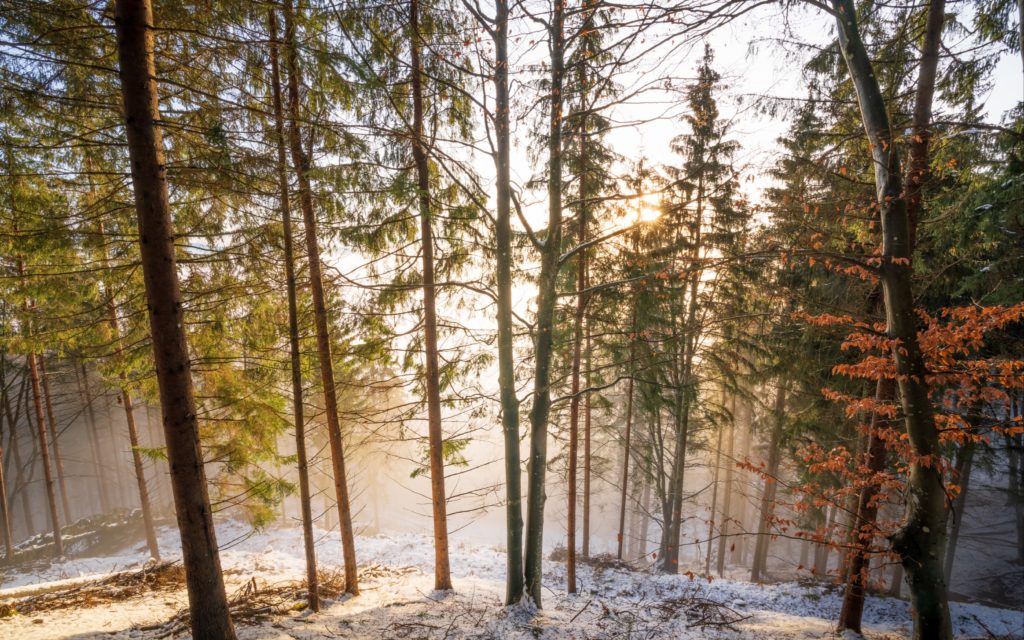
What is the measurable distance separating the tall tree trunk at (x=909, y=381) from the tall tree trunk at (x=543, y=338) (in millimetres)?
3429

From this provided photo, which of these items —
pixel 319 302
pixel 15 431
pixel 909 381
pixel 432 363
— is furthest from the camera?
pixel 15 431

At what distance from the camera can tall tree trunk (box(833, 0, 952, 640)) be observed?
13.1 feet

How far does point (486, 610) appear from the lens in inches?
272

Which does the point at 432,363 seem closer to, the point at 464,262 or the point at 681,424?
the point at 464,262

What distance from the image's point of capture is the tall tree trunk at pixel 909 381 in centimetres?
398

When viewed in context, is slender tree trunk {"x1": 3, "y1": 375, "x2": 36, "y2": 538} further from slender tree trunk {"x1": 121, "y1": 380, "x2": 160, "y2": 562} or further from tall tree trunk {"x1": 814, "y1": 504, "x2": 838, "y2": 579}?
tall tree trunk {"x1": 814, "y1": 504, "x2": 838, "y2": 579}

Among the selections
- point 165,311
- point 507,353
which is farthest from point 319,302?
point 507,353

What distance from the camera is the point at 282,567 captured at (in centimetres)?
1174

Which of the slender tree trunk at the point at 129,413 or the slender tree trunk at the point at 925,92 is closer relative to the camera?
the slender tree trunk at the point at 925,92

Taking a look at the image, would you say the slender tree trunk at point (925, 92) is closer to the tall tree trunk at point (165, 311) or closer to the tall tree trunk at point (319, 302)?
the tall tree trunk at point (319, 302)

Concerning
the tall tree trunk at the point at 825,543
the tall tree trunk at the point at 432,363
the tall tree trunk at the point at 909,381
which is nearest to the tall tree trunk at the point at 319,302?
the tall tree trunk at the point at 432,363

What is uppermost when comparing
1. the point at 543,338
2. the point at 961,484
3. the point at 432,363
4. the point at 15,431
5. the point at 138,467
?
the point at 543,338

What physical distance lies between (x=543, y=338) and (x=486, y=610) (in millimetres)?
4774

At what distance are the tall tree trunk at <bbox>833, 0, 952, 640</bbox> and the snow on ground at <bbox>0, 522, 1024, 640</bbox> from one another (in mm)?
4038
